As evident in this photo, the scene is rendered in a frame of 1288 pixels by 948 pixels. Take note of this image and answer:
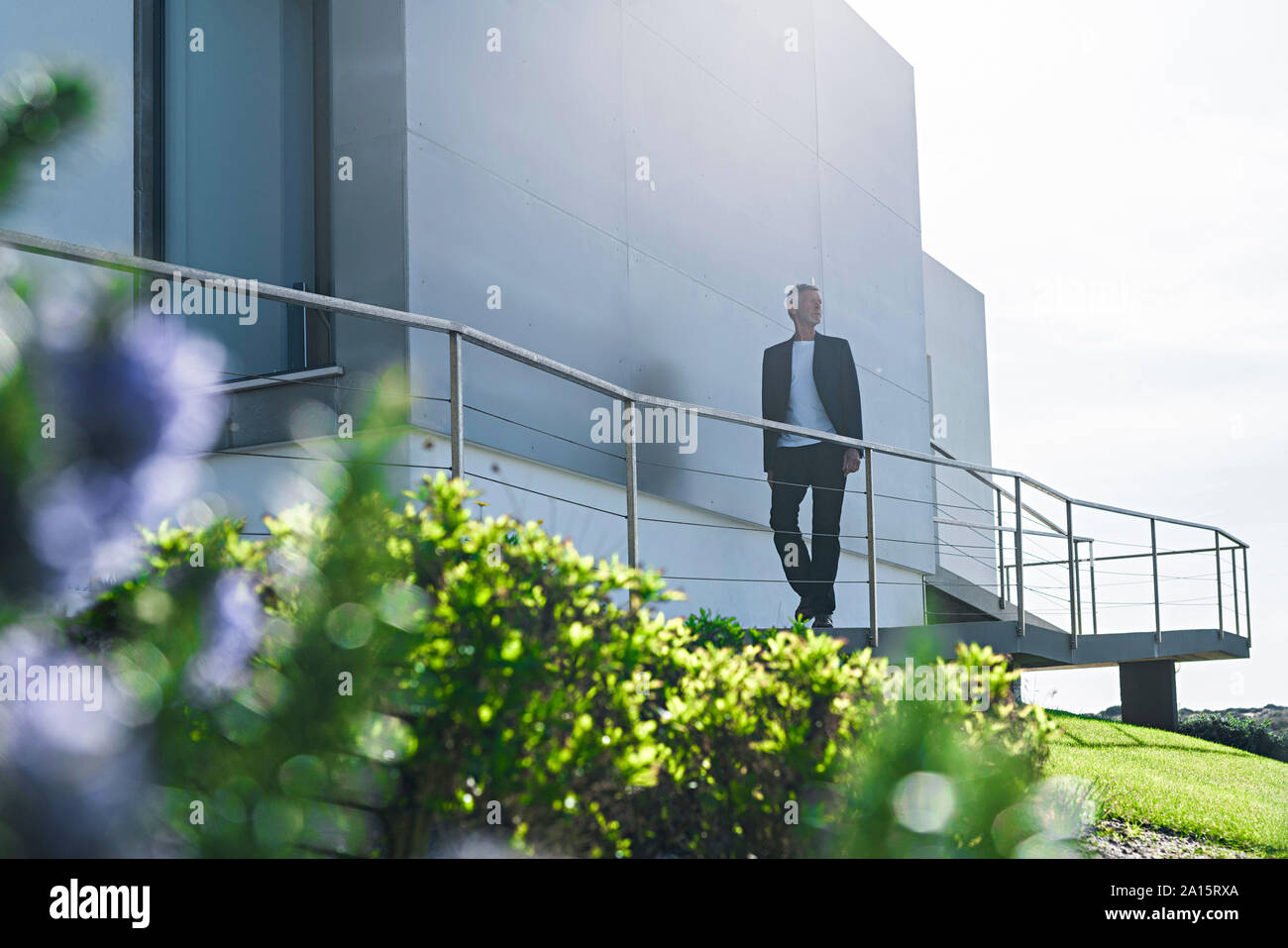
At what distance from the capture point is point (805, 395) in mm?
7250

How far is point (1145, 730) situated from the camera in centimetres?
1002

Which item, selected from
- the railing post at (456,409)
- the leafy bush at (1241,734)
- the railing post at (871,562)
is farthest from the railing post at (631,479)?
the leafy bush at (1241,734)

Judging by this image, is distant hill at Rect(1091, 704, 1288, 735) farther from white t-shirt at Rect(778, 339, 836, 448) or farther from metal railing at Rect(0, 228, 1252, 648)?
white t-shirt at Rect(778, 339, 836, 448)

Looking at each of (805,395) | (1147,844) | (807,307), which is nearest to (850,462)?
(805,395)

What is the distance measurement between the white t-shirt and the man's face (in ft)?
0.51

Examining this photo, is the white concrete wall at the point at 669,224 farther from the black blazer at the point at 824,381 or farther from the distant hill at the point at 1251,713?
the distant hill at the point at 1251,713

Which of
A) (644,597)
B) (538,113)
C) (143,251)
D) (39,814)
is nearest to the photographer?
(39,814)

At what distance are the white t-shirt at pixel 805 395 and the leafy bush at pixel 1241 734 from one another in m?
6.54

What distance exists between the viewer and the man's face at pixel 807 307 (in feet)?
23.3

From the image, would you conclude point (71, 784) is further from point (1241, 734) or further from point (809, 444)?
point (1241, 734)

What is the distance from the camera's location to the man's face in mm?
7102
